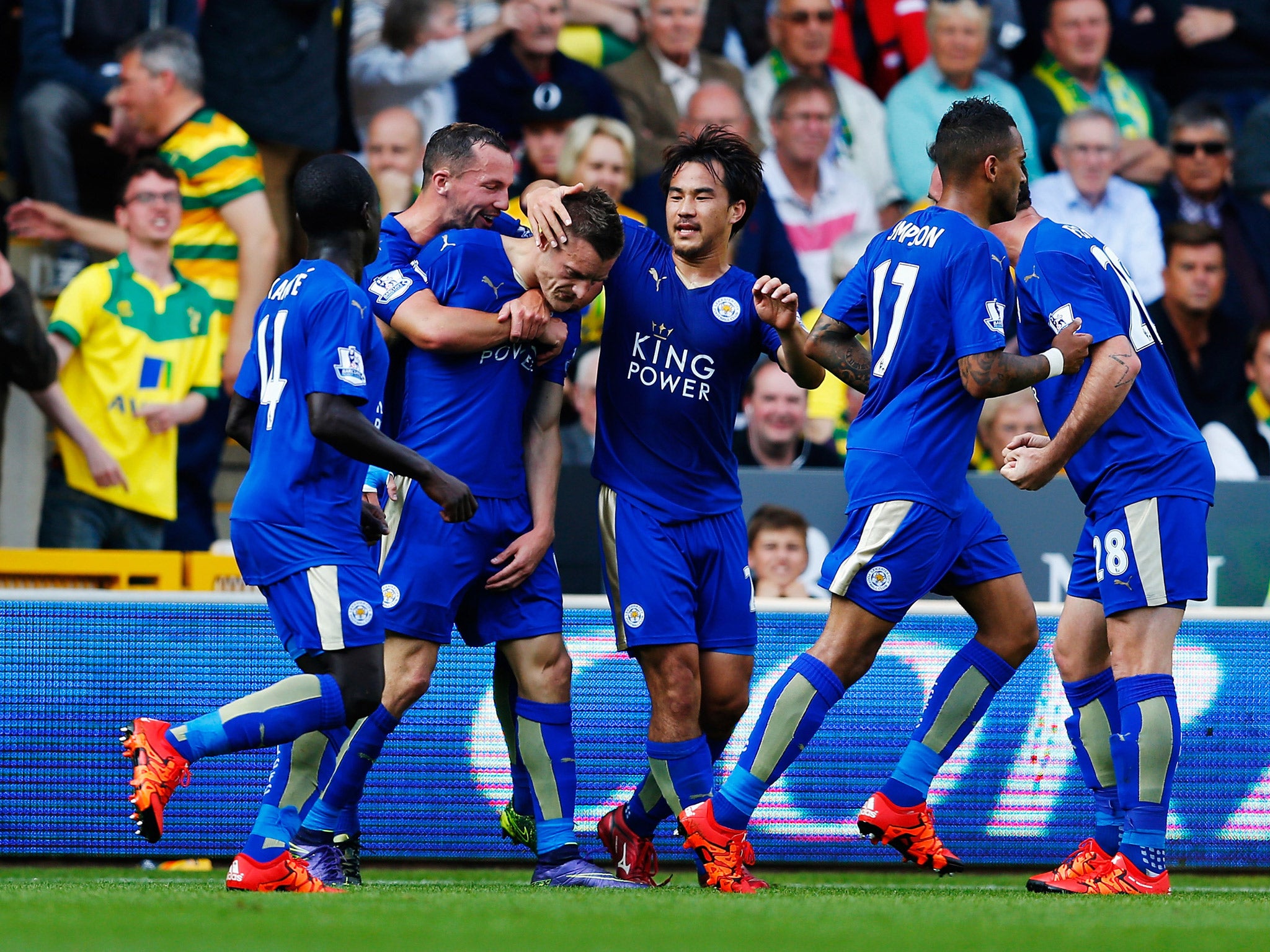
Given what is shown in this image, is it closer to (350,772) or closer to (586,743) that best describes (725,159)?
(350,772)

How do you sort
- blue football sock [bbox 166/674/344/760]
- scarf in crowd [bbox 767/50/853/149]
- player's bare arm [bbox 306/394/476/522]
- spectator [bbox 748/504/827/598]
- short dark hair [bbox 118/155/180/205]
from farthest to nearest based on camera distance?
scarf in crowd [bbox 767/50/853/149], short dark hair [bbox 118/155/180/205], spectator [bbox 748/504/827/598], player's bare arm [bbox 306/394/476/522], blue football sock [bbox 166/674/344/760]

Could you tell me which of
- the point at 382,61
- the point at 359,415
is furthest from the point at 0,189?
the point at 359,415

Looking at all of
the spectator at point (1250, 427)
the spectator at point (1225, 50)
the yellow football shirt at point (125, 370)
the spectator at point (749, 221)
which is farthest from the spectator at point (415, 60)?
the spectator at point (1250, 427)

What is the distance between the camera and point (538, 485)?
5082 millimetres

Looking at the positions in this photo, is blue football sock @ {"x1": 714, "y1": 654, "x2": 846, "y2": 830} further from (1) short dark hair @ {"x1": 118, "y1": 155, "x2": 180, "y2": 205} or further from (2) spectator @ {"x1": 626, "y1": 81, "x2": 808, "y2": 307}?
(1) short dark hair @ {"x1": 118, "y1": 155, "x2": 180, "y2": 205}

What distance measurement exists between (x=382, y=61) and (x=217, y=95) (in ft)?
3.13

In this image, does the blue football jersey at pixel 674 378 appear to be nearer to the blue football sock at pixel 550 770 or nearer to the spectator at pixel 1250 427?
the blue football sock at pixel 550 770

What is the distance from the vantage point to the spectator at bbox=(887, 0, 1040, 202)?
9883 millimetres

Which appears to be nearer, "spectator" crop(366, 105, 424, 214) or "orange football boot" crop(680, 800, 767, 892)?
"orange football boot" crop(680, 800, 767, 892)

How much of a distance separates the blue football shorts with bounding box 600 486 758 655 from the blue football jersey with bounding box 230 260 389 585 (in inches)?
35.8

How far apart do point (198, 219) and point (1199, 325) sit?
5892mm

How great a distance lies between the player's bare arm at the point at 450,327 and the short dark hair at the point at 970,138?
1318 millimetres

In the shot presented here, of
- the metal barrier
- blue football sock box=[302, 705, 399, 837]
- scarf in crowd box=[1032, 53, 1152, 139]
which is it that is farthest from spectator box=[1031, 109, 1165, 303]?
blue football sock box=[302, 705, 399, 837]

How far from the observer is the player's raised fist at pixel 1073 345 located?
4.76 metres
